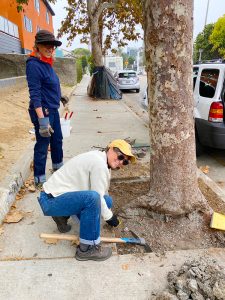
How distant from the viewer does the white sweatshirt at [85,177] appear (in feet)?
8.18

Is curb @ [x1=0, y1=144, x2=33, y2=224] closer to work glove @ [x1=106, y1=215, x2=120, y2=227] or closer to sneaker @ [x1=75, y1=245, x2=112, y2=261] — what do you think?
sneaker @ [x1=75, y1=245, x2=112, y2=261]

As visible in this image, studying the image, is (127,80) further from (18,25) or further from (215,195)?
(215,195)

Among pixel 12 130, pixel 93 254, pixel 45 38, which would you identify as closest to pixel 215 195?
pixel 93 254

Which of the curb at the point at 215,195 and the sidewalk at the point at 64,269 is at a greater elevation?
the curb at the point at 215,195

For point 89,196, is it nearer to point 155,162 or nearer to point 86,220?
point 86,220

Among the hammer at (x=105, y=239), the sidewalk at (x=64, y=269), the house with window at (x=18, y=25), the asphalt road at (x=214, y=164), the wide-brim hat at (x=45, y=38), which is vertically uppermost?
the house with window at (x=18, y=25)

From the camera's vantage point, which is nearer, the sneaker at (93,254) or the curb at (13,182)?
the sneaker at (93,254)

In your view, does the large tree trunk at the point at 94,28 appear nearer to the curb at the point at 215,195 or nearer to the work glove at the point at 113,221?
the curb at the point at 215,195

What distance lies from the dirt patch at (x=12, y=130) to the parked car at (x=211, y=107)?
10.5ft

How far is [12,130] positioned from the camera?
675cm

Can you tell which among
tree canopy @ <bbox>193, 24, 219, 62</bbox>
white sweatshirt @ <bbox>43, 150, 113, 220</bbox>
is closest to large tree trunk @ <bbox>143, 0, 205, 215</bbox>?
white sweatshirt @ <bbox>43, 150, 113, 220</bbox>

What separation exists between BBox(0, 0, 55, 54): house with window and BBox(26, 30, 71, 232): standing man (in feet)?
41.4

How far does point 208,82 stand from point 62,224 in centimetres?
364

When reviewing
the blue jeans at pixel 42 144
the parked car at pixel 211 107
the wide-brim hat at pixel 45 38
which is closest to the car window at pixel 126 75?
the parked car at pixel 211 107
